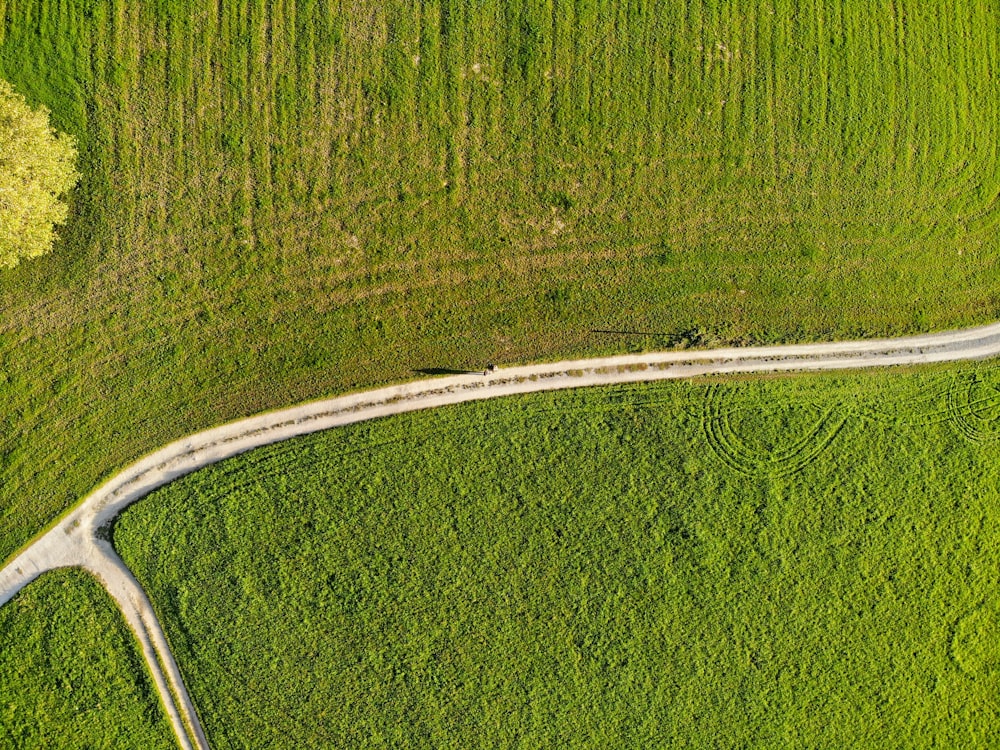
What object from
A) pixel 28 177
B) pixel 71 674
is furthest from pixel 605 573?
pixel 28 177

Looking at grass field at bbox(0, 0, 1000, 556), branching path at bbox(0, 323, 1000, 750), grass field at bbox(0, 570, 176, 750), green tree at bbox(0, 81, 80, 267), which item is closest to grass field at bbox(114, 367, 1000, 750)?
branching path at bbox(0, 323, 1000, 750)

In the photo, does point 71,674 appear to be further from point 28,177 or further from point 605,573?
point 605,573

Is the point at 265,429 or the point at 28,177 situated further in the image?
the point at 265,429

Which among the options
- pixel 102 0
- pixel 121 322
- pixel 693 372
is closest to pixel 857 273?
pixel 693 372

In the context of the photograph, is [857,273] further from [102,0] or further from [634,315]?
[102,0]

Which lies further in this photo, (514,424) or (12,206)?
(514,424)

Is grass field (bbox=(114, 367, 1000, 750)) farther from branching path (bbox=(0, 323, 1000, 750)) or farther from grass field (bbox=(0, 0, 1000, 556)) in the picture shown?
grass field (bbox=(0, 0, 1000, 556))
